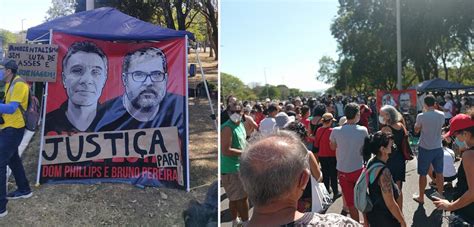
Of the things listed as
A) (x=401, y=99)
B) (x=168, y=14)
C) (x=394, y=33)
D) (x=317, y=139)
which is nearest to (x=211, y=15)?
(x=168, y=14)

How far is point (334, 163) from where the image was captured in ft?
19.1

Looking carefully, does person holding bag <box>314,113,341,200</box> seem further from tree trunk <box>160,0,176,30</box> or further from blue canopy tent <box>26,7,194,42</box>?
tree trunk <box>160,0,176,30</box>

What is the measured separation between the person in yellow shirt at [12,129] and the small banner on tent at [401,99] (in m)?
10.5

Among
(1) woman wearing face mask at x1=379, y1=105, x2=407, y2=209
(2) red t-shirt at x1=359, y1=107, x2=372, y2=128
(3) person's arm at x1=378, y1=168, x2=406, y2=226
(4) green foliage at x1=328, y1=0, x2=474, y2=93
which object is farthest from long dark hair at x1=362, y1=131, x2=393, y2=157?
(4) green foliage at x1=328, y1=0, x2=474, y2=93

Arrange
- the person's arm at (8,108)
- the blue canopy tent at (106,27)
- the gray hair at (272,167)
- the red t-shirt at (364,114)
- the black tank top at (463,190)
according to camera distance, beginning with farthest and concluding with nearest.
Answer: the red t-shirt at (364,114) < the blue canopy tent at (106,27) < the person's arm at (8,108) < the black tank top at (463,190) < the gray hair at (272,167)

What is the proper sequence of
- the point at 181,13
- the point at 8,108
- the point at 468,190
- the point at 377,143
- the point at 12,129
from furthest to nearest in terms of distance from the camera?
the point at 181,13 < the point at 12,129 < the point at 8,108 < the point at 377,143 < the point at 468,190

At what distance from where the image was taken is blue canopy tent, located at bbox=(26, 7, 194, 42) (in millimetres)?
5168

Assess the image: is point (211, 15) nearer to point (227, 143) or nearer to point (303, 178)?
point (227, 143)

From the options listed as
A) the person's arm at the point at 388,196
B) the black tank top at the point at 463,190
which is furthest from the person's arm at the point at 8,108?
the black tank top at the point at 463,190

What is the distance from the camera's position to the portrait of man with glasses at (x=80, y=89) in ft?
17.4

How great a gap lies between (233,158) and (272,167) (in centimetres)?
307

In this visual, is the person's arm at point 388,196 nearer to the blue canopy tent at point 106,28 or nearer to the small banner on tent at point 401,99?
the blue canopy tent at point 106,28

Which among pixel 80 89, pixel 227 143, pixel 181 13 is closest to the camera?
pixel 227 143

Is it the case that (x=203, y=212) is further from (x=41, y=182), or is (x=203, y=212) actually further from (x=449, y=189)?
(x=449, y=189)
